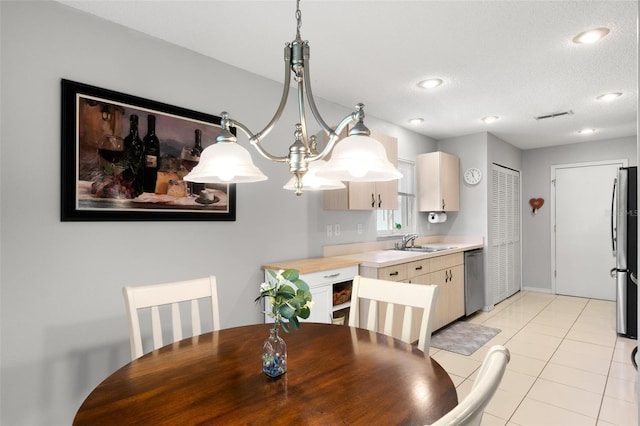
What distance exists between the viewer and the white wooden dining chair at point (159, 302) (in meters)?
1.52

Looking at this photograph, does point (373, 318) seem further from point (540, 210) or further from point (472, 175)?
point (540, 210)

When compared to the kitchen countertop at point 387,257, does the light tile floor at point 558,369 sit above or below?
below

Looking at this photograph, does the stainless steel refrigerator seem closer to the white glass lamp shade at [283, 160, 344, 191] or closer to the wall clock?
the wall clock

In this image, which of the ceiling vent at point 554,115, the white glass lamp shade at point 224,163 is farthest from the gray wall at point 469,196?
the white glass lamp shade at point 224,163

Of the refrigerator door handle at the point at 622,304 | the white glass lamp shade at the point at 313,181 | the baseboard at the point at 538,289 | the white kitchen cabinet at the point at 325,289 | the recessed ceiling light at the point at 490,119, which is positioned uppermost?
the recessed ceiling light at the point at 490,119

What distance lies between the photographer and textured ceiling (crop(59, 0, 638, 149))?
1.98 metres

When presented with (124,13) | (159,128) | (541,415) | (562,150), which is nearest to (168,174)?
(159,128)

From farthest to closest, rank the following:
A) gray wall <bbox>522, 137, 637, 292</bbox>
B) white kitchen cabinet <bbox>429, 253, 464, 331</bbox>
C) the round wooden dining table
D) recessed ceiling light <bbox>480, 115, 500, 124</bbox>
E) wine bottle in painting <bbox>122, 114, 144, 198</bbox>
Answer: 1. gray wall <bbox>522, 137, 637, 292</bbox>
2. recessed ceiling light <bbox>480, 115, 500, 124</bbox>
3. white kitchen cabinet <bbox>429, 253, 464, 331</bbox>
4. wine bottle in painting <bbox>122, 114, 144, 198</bbox>
5. the round wooden dining table

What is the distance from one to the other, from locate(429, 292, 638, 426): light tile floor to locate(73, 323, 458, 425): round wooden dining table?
5.16 feet

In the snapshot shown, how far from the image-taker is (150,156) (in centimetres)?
223

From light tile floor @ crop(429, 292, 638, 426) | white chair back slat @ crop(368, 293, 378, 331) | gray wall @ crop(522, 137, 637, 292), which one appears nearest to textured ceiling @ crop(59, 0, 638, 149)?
white chair back slat @ crop(368, 293, 378, 331)

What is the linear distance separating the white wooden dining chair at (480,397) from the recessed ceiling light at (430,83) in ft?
9.11

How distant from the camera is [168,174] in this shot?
232 cm

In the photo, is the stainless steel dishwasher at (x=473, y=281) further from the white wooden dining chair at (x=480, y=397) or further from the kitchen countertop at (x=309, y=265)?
the white wooden dining chair at (x=480, y=397)
